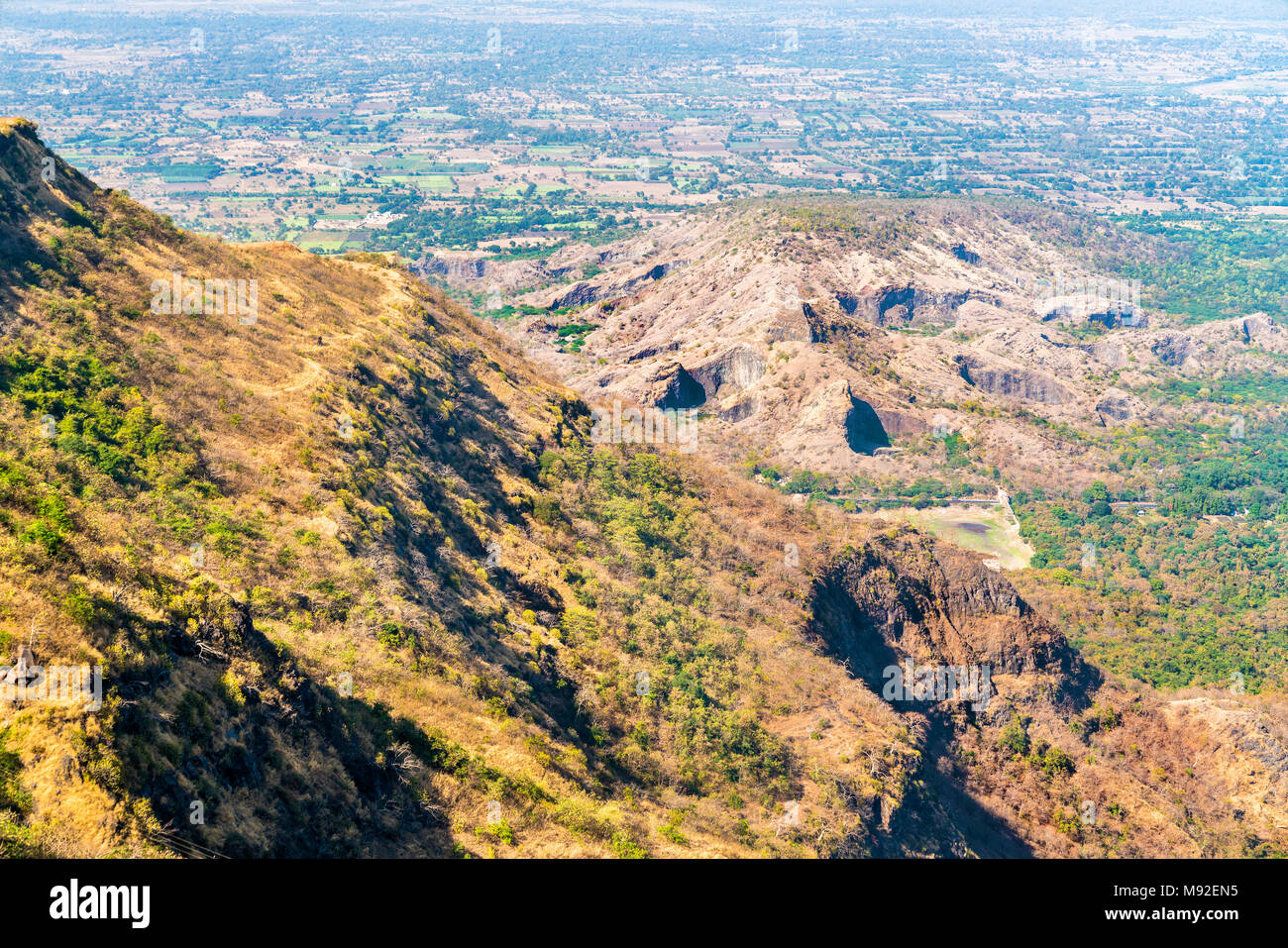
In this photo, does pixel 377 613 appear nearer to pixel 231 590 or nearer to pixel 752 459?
pixel 231 590

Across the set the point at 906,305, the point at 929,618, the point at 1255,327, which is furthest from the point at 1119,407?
the point at 929,618

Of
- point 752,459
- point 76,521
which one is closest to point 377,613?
point 76,521

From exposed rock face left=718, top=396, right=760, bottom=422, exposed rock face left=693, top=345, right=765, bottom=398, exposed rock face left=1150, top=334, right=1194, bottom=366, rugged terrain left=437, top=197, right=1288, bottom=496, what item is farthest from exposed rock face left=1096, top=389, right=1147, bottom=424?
exposed rock face left=693, top=345, right=765, bottom=398

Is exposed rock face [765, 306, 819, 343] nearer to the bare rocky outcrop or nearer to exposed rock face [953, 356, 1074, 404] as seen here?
exposed rock face [953, 356, 1074, 404]

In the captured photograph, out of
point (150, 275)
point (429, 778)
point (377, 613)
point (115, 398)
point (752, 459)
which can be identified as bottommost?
point (752, 459)

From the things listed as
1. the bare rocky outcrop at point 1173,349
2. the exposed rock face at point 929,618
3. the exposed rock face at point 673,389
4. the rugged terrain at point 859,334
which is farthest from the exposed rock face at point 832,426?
the bare rocky outcrop at point 1173,349

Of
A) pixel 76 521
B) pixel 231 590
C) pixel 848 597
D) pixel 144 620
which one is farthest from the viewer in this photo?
pixel 848 597

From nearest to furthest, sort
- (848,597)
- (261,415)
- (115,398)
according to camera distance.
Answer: (115,398), (261,415), (848,597)
